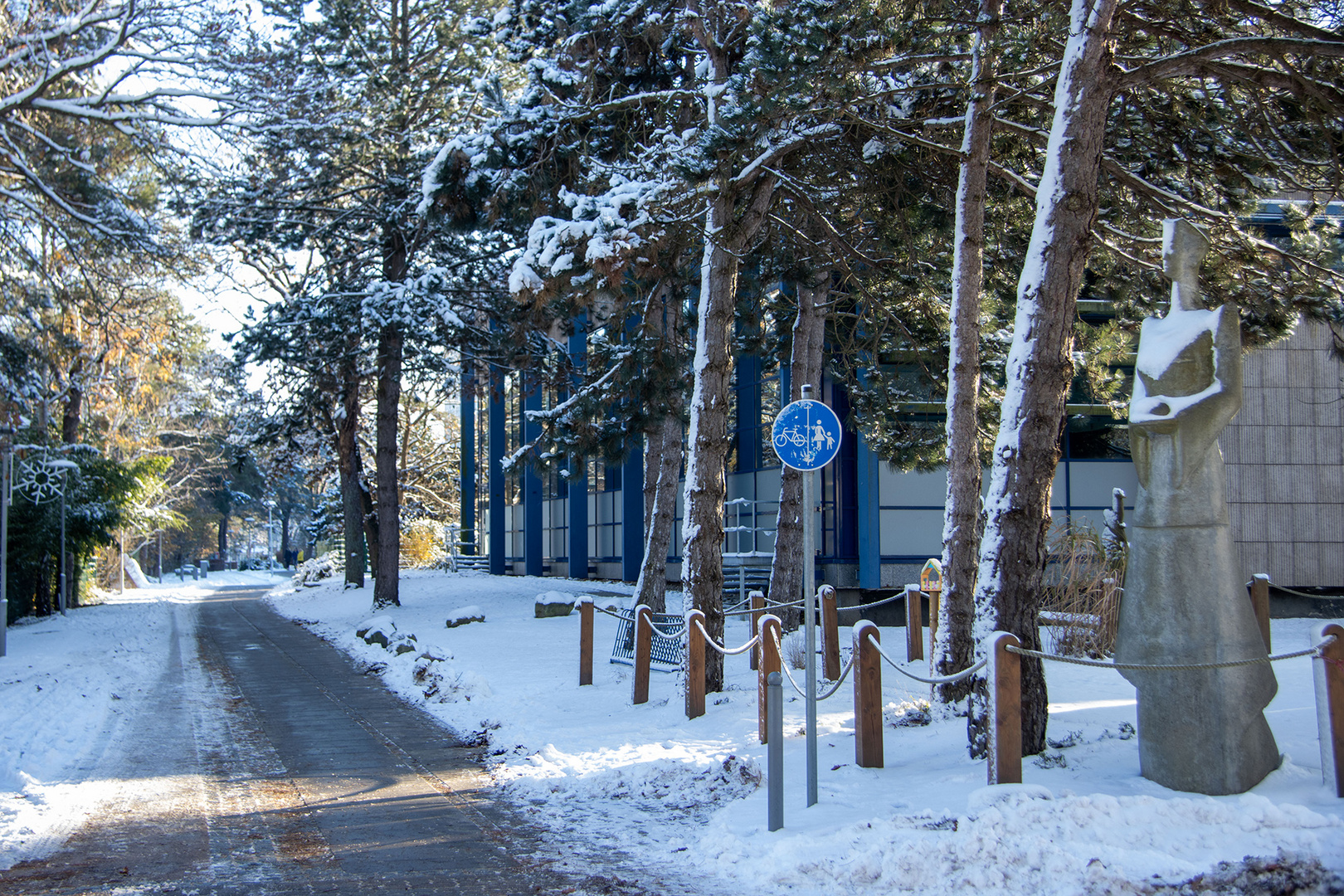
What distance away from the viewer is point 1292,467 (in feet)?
67.9

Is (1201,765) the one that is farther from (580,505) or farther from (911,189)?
(580,505)

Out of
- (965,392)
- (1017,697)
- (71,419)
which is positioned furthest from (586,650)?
(71,419)

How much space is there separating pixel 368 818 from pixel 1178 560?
5321mm

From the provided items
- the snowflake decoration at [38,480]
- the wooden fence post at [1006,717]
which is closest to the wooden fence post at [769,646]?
the wooden fence post at [1006,717]

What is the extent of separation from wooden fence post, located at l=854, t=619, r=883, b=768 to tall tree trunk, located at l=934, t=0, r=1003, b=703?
2.39m

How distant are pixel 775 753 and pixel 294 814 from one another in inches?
133

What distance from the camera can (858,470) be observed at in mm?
21750

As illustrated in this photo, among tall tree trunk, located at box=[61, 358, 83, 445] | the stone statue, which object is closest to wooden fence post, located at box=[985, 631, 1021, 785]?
the stone statue

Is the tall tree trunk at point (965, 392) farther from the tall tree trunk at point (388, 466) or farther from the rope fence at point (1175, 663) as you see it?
the tall tree trunk at point (388, 466)

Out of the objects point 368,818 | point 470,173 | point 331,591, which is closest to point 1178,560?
point 368,818

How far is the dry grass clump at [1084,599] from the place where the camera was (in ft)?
41.3

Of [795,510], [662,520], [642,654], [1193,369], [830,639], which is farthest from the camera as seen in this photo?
[795,510]

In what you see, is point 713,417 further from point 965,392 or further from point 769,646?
Result: point 769,646

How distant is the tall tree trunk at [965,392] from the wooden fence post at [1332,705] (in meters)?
3.56
